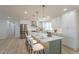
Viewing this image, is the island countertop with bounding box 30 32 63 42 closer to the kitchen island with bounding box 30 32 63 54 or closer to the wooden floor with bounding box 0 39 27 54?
the kitchen island with bounding box 30 32 63 54

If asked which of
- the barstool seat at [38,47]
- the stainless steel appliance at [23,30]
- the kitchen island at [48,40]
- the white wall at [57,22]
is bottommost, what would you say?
the barstool seat at [38,47]

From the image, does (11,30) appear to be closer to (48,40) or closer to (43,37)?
(43,37)

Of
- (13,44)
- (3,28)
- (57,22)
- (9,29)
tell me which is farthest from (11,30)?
(57,22)

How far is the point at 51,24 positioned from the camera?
2211 mm

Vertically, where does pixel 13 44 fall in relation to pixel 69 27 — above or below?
below

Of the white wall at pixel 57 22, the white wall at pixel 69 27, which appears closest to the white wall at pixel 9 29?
the white wall at pixel 57 22

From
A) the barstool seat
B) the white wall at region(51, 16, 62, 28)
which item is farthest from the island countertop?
the white wall at region(51, 16, 62, 28)

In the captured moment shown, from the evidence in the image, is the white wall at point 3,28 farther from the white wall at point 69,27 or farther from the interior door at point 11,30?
the white wall at point 69,27

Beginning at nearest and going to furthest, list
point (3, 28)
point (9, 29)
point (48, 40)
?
point (48, 40), point (3, 28), point (9, 29)

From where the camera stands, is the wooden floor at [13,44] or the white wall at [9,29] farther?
the white wall at [9,29]

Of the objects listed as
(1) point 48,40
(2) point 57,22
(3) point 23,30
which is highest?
(2) point 57,22

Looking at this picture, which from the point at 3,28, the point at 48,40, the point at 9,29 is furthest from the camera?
the point at 9,29

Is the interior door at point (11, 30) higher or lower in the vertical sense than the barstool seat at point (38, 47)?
higher
